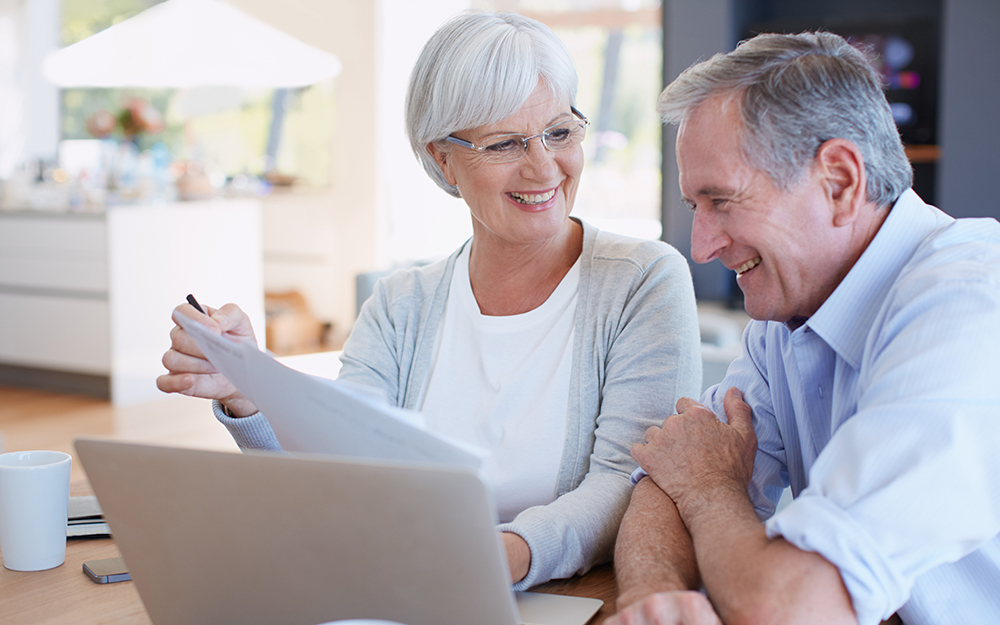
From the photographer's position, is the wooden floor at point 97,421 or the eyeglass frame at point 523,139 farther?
the wooden floor at point 97,421

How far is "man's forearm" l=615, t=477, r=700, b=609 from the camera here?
86 centimetres

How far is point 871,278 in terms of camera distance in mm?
919

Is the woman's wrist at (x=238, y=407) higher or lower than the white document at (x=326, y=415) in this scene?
lower

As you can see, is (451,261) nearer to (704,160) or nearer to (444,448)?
(704,160)

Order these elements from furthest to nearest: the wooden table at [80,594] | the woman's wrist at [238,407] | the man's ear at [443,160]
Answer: the man's ear at [443,160] < the woman's wrist at [238,407] < the wooden table at [80,594]

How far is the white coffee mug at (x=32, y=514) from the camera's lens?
0.98 meters

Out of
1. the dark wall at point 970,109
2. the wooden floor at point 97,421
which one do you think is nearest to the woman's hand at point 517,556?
the wooden floor at point 97,421

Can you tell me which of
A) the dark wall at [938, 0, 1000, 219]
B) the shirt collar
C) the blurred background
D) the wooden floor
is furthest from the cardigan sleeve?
the dark wall at [938, 0, 1000, 219]

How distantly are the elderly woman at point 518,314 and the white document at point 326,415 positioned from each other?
277 millimetres

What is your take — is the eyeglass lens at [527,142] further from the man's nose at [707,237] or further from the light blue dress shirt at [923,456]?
the light blue dress shirt at [923,456]

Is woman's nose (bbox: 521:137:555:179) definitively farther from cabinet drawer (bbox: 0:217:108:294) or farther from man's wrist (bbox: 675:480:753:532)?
cabinet drawer (bbox: 0:217:108:294)

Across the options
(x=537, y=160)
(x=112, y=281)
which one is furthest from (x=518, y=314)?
(x=112, y=281)

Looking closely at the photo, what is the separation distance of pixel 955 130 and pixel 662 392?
3.88m

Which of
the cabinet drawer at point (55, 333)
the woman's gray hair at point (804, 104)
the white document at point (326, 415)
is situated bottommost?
the cabinet drawer at point (55, 333)
